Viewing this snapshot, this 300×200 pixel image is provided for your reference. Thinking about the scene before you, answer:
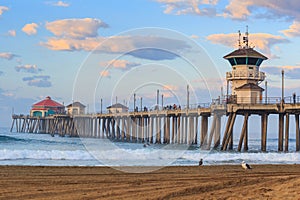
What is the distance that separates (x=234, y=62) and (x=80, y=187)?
103ft

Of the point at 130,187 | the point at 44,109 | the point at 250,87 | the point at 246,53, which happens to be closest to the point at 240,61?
the point at 246,53

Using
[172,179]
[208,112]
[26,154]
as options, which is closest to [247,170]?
[172,179]

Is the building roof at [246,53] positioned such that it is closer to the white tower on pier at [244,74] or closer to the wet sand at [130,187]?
the white tower on pier at [244,74]

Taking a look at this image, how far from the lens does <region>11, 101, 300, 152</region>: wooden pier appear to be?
3638cm

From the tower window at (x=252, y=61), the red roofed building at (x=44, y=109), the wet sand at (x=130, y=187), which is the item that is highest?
the tower window at (x=252, y=61)

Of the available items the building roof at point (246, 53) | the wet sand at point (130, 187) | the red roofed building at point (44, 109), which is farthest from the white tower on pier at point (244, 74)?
the red roofed building at point (44, 109)

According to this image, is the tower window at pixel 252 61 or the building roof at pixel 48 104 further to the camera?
the building roof at pixel 48 104

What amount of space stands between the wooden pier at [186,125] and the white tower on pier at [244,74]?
7.50 ft

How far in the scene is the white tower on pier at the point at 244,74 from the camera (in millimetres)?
40156

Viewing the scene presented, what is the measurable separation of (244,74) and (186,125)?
26.6 ft

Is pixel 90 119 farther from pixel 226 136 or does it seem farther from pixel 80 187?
pixel 80 187

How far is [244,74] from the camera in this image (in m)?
42.2

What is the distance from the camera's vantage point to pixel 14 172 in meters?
17.8

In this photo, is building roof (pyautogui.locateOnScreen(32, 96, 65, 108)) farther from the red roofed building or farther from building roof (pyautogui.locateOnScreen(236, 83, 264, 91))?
building roof (pyautogui.locateOnScreen(236, 83, 264, 91))
